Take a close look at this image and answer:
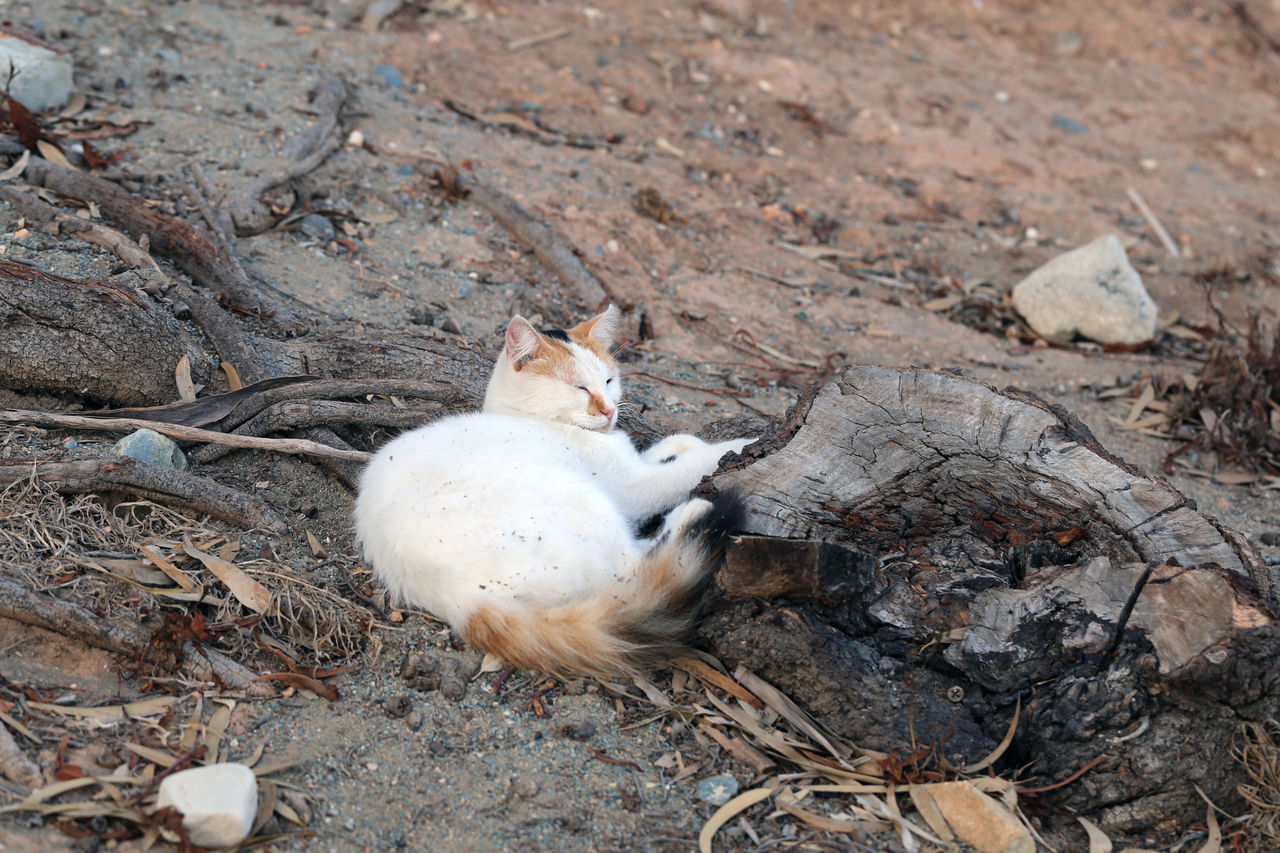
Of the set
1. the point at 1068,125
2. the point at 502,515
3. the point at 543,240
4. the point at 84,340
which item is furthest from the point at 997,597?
the point at 1068,125

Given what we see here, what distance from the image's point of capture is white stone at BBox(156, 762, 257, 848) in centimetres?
204

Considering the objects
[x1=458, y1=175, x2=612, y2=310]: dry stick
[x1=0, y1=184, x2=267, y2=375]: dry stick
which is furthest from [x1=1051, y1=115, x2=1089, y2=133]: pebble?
[x1=0, y1=184, x2=267, y2=375]: dry stick

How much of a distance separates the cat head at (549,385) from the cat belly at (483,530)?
23.9 inches

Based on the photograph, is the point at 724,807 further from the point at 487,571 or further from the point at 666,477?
the point at 666,477

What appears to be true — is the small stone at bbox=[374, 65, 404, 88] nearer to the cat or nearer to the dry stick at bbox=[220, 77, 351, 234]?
the dry stick at bbox=[220, 77, 351, 234]

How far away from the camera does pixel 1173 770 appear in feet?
7.61

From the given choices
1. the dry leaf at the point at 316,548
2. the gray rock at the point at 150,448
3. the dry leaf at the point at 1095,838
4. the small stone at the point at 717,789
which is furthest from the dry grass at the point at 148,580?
the dry leaf at the point at 1095,838

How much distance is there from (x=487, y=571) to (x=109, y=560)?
3.87 ft

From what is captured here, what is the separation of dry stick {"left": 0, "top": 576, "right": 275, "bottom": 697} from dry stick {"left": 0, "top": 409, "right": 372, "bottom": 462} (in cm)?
87

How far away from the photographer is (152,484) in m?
3.07

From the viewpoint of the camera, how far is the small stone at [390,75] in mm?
6648

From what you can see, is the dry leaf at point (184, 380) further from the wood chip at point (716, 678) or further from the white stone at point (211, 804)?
the wood chip at point (716, 678)

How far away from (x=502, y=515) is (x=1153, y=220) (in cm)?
689

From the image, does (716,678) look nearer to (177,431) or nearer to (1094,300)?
(177,431)
